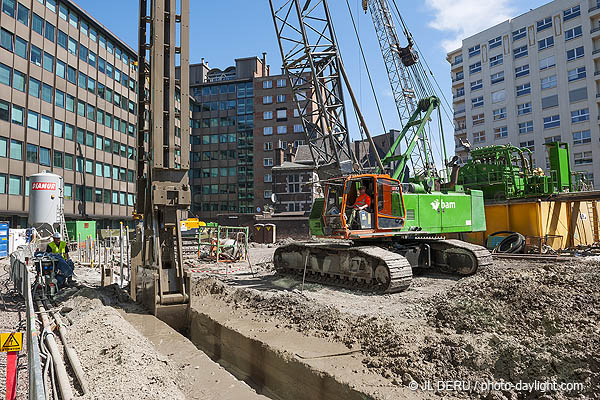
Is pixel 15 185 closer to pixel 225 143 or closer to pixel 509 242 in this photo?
pixel 509 242

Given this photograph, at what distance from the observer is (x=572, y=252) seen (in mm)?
15742

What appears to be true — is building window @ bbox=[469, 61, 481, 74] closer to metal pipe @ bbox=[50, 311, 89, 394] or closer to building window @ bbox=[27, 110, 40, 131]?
building window @ bbox=[27, 110, 40, 131]

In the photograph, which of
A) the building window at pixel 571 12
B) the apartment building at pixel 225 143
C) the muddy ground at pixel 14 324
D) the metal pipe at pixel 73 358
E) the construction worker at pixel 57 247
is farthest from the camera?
the apartment building at pixel 225 143

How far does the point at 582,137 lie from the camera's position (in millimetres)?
43219

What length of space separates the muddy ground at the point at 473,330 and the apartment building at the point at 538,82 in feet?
142

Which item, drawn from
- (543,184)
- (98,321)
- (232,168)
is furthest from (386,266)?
(232,168)

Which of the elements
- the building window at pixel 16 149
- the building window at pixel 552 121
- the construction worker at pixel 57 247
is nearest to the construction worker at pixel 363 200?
the construction worker at pixel 57 247

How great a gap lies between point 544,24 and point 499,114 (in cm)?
1105

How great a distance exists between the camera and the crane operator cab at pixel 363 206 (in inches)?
413

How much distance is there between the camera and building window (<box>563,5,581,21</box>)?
144 feet

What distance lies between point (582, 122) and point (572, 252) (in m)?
35.0

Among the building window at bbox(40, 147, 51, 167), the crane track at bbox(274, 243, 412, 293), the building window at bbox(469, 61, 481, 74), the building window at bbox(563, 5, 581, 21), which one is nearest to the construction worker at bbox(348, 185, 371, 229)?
the crane track at bbox(274, 243, 412, 293)

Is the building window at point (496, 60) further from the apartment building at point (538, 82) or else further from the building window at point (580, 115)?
the building window at point (580, 115)

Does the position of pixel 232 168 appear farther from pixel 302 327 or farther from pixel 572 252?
pixel 302 327
